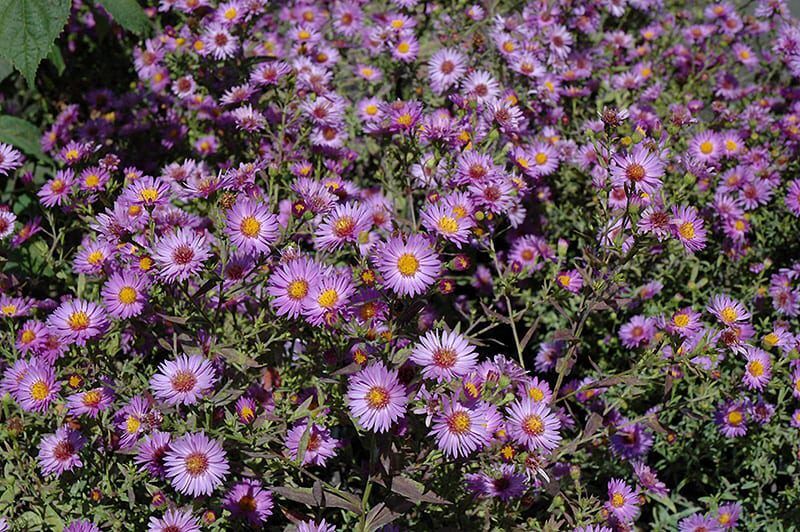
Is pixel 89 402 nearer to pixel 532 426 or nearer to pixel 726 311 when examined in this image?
pixel 532 426

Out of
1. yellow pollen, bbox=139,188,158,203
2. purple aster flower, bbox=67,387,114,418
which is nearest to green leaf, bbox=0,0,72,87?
yellow pollen, bbox=139,188,158,203

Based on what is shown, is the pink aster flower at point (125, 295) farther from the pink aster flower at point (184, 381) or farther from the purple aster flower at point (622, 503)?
the purple aster flower at point (622, 503)

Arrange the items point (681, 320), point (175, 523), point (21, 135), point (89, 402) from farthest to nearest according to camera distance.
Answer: point (21, 135) → point (681, 320) → point (89, 402) → point (175, 523)

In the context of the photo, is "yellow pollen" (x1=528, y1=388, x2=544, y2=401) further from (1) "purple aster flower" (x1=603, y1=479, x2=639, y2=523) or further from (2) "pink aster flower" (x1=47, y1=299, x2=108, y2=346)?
(2) "pink aster flower" (x1=47, y1=299, x2=108, y2=346)

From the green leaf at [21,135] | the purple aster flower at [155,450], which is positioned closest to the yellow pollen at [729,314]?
the purple aster flower at [155,450]

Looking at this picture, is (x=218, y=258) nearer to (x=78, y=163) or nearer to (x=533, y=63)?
(x=78, y=163)

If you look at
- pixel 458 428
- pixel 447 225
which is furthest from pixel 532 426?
pixel 447 225
